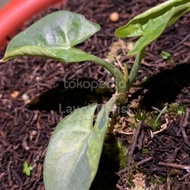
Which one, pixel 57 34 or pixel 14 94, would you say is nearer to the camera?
pixel 57 34

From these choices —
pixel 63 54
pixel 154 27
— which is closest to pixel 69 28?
pixel 63 54

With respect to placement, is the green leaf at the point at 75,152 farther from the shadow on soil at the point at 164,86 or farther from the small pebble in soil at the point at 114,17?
the small pebble in soil at the point at 114,17

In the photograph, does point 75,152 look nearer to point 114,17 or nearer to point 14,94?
point 14,94

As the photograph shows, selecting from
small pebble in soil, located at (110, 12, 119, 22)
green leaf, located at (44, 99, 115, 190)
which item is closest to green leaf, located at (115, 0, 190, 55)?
green leaf, located at (44, 99, 115, 190)

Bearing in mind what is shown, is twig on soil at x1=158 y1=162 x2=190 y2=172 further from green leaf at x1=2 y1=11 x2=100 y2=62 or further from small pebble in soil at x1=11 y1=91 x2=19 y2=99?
small pebble in soil at x1=11 y1=91 x2=19 y2=99

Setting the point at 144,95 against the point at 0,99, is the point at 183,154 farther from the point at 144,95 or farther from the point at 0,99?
the point at 0,99

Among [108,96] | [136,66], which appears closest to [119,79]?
[136,66]

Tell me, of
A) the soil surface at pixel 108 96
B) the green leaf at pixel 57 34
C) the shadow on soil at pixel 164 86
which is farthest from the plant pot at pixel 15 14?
the shadow on soil at pixel 164 86
